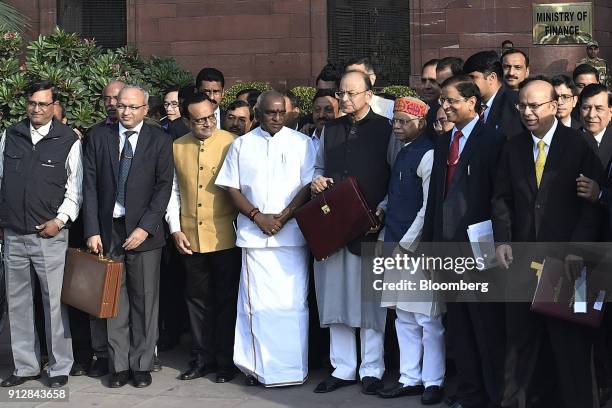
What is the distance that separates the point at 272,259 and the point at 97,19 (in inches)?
359

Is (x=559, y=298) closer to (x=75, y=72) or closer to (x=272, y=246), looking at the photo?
(x=272, y=246)

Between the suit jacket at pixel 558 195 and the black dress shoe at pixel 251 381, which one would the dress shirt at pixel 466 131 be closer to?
the suit jacket at pixel 558 195

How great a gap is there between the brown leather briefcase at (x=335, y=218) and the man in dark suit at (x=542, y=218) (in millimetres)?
1195

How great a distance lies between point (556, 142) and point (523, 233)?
0.59 meters

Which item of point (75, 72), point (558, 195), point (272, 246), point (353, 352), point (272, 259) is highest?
point (75, 72)

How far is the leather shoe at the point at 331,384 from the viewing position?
7.66 m

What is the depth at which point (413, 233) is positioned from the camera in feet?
23.7

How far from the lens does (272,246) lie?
782cm

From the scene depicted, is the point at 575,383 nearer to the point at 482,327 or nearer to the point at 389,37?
the point at 482,327

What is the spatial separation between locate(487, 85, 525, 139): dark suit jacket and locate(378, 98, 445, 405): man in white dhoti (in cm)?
53

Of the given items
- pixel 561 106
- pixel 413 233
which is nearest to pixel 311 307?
pixel 413 233

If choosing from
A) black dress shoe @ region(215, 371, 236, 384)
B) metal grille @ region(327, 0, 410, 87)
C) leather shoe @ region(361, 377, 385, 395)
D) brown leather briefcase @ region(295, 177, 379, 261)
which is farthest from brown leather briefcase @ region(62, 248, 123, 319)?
metal grille @ region(327, 0, 410, 87)

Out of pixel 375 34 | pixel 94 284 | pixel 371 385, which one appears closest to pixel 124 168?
pixel 94 284

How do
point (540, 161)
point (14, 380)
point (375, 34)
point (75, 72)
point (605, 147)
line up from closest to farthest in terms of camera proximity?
point (540, 161), point (605, 147), point (14, 380), point (75, 72), point (375, 34)
